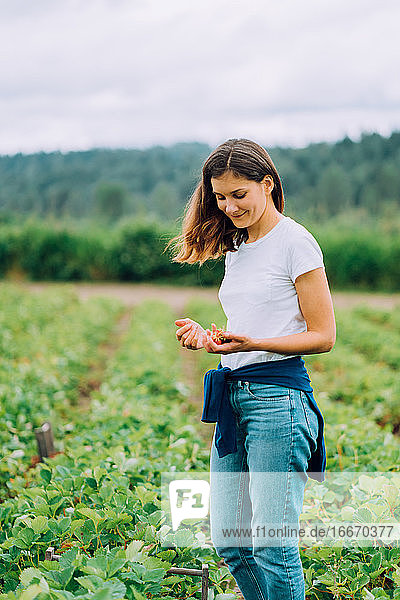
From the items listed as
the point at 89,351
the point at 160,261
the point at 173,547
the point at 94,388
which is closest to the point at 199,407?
the point at 94,388

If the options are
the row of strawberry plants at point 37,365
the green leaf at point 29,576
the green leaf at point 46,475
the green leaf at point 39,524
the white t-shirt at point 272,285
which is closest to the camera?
the green leaf at point 29,576

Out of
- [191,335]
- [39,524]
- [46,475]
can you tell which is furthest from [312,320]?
[46,475]

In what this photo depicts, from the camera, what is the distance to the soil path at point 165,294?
19.6 metres

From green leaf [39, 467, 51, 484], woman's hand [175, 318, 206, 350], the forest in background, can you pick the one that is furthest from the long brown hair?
the forest in background

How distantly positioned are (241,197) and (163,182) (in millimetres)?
35968

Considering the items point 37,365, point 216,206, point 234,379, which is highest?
point 216,206

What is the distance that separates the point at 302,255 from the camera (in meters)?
1.93

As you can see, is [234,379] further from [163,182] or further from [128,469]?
[163,182]

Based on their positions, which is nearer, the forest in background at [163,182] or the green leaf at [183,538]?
the green leaf at [183,538]

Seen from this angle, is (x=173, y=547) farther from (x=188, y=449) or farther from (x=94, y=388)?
(x=94, y=388)

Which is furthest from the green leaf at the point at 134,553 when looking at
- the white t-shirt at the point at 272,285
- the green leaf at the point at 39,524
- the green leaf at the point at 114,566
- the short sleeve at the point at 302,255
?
the short sleeve at the point at 302,255

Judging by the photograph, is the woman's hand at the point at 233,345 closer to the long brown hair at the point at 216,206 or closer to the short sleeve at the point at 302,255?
the short sleeve at the point at 302,255

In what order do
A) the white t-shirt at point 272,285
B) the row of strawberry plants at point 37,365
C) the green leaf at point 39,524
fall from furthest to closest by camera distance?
the row of strawberry plants at point 37,365 → the green leaf at point 39,524 → the white t-shirt at point 272,285

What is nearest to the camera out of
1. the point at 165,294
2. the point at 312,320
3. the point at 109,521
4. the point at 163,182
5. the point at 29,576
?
the point at 29,576
